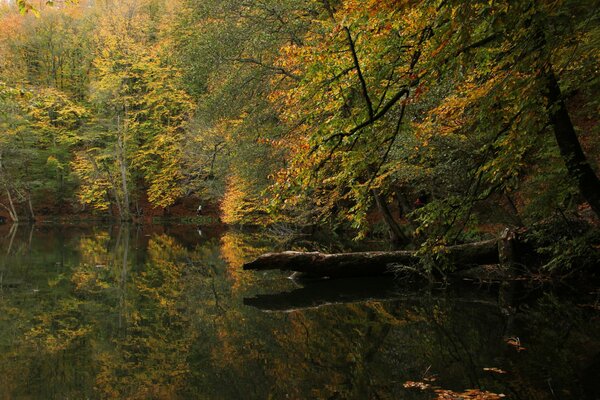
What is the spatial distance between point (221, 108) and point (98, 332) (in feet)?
31.3

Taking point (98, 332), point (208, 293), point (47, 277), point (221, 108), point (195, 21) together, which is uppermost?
point (195, 21)

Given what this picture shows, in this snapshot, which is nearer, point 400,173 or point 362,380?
point 362,380

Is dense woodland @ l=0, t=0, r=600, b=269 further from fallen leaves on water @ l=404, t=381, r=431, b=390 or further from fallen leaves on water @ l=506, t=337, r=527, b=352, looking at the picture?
fallen leaves on water @ l=404, t=381, r=431, b=390

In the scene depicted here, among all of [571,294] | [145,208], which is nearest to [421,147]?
[571,294]

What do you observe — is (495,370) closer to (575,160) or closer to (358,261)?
(575,160)

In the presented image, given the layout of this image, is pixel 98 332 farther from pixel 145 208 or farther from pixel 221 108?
pixel 145 208

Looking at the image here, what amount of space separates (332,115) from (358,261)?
4760 millimetres

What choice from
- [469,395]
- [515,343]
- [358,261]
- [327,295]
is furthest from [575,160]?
[358,261]

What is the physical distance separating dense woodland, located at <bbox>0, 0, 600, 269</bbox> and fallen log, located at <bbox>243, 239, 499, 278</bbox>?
95cm

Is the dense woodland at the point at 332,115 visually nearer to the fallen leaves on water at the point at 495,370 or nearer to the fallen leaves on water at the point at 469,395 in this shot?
the fallen leaves on water at the point at 495,370

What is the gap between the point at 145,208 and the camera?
37625mm

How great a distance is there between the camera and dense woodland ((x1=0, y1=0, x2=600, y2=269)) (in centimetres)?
511

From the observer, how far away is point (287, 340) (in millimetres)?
7125

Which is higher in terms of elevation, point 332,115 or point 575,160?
point 332,115
